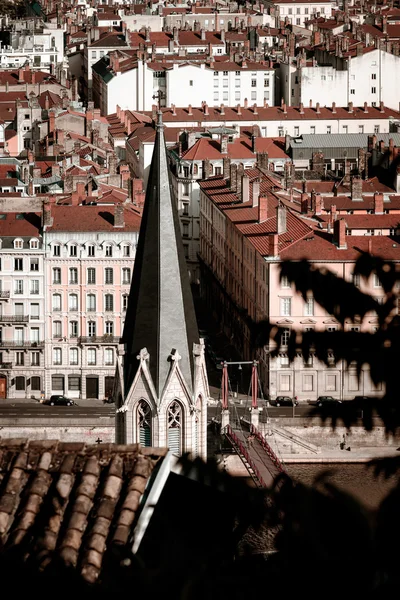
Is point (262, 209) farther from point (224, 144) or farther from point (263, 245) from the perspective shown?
point (224, 144)

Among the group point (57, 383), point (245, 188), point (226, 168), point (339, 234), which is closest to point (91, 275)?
point (57, 383)

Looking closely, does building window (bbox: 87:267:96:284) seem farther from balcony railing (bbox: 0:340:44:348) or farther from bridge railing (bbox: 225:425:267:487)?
bridge railing (bbox: 225:425:267:487)

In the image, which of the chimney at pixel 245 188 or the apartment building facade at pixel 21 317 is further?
the chimney at pixel 245 188

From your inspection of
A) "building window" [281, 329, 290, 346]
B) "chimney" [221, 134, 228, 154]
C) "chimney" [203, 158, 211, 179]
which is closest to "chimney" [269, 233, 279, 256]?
"chimney" [203, 158, 211, 179]

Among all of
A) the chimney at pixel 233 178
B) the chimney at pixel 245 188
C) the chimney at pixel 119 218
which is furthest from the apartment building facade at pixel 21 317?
the chimney at pixel 233 178

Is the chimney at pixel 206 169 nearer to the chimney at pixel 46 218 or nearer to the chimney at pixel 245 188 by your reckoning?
the chimney at pixel 245 188
